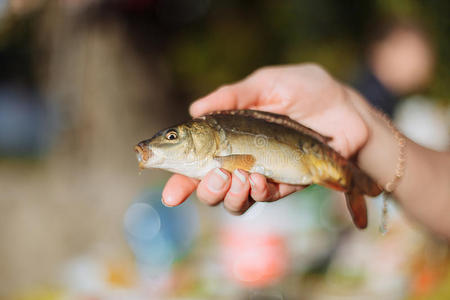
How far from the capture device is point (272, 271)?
2646mm

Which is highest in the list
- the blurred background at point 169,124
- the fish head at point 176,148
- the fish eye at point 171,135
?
the fish eye at point 171,135

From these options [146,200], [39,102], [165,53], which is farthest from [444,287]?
[39,102]

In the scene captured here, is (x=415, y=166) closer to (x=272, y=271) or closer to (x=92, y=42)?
(x=272, y=271)

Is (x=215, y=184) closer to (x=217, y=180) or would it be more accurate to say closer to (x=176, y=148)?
(x=217, y=180)

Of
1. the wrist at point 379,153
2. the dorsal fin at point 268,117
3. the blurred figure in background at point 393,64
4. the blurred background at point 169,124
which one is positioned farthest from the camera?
the blurred figure in background at point 393,64

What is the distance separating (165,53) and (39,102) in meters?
3.64

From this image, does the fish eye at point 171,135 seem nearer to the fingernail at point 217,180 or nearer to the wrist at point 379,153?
the fingernail at point 217,180

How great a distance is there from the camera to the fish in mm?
1574

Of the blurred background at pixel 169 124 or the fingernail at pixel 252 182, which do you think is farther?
the blurred background at pixel 169 124

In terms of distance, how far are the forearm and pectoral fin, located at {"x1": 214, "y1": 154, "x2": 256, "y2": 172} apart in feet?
2.84

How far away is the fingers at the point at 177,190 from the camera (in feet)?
5.45

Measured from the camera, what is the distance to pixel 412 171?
2176 mm

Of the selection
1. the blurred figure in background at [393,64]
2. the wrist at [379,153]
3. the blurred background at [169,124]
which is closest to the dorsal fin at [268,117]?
the wrist at [379,153]

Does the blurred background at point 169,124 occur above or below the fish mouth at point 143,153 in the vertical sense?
below
